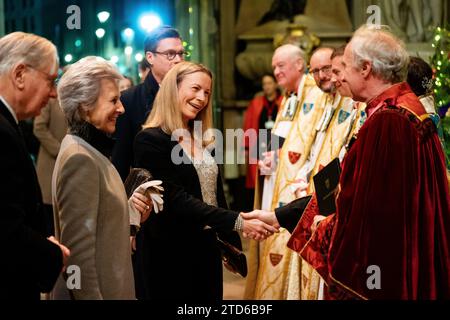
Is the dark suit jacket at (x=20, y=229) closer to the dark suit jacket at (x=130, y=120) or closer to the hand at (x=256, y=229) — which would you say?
the hand at (x=256, y=229)

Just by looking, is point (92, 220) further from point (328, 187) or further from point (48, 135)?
point (48, 135)

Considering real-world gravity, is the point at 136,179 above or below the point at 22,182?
below

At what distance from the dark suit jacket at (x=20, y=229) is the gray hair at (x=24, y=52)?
0.14 metres

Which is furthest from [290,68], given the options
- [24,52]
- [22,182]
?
[22,182]

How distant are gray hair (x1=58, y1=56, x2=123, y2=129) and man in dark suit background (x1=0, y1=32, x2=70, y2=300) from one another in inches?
7.3

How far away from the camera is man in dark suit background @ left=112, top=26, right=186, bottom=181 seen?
4.71 meters

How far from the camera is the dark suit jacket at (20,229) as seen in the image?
2543mm

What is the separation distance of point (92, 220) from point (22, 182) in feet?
1.17

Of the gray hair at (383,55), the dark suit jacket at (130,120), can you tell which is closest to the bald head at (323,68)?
the dark suit jacket at (130,120)

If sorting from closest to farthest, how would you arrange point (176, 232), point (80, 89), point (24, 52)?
point (24, 52), point (80, 89), point (176, 232)

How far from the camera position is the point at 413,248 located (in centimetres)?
339

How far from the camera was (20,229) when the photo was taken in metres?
2.55

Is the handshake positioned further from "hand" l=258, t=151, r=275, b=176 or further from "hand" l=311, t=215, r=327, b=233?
"hand" l=258, t=151, r=275, b=176
